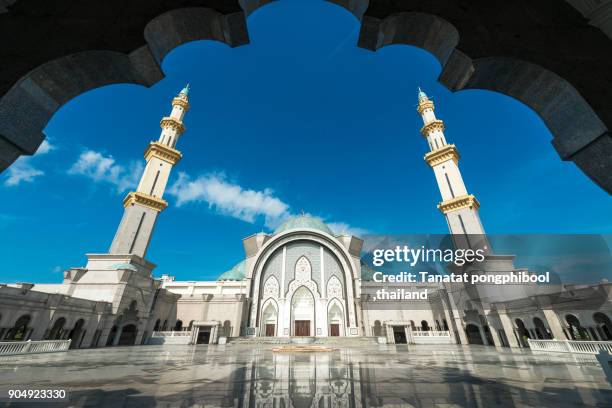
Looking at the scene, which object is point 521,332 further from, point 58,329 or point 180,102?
point 180,102

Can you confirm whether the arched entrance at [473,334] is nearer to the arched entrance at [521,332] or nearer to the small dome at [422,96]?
the arched entrance at [521,332]

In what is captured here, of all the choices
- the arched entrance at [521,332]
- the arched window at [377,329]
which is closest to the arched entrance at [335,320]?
the arched window at [377,329]

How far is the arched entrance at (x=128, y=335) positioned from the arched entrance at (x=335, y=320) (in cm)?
1691

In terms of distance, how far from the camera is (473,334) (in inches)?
830

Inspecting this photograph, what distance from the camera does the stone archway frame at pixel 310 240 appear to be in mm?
25844

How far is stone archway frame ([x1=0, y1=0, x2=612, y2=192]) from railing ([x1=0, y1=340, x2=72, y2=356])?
43.9ft

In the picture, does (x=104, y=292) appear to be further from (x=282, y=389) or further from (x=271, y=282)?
(x=282, y=389)

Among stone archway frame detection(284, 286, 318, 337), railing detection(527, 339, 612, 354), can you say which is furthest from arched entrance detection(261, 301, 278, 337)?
railing detection(527, 339, 612, 354)

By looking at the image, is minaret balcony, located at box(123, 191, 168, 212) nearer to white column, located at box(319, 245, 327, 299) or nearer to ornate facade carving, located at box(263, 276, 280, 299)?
ornate facade carving, located at box(263, 276, 280, 299)

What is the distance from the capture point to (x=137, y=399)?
9.55 ft

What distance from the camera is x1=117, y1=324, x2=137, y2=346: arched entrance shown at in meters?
19.7

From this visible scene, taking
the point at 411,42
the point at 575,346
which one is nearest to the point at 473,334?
the point at 575,346

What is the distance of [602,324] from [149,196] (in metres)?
33.1

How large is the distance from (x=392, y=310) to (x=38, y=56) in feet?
94.8
